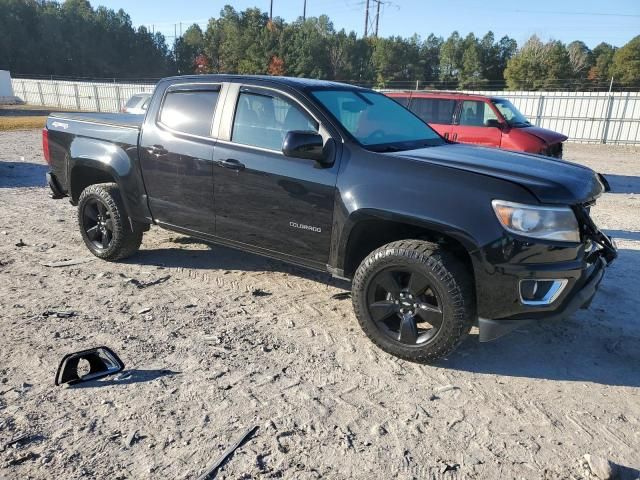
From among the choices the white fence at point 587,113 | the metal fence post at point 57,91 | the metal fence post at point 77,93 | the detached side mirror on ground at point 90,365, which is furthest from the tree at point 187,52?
the detached side mirror on ground at point 90,365

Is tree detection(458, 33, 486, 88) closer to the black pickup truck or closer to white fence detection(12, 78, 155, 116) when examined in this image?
white fence detection(12, 78, 155, 116)

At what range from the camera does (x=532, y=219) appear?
298 centimetres

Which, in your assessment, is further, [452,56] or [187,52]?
[187,52]

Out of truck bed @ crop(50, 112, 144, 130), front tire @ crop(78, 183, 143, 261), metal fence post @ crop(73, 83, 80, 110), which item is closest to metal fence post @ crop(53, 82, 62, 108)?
metal fence post @ crop(73, 83, 80, 110)

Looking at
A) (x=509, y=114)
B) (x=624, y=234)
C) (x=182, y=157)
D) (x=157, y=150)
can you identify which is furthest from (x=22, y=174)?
(x=624, y=234)

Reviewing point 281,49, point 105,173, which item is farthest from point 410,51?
point 105,173

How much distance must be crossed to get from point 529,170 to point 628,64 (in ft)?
193

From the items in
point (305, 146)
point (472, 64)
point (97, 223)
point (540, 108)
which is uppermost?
point (472, 64)

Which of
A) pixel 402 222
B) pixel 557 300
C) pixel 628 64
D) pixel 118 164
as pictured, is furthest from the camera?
pixel 628 64

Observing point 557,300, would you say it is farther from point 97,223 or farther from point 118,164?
point 97,223

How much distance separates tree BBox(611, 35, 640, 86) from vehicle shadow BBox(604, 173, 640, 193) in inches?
1806

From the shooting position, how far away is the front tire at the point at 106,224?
4.96m

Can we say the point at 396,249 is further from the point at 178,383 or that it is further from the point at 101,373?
the point at 101,373

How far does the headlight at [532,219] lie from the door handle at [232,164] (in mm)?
1964
